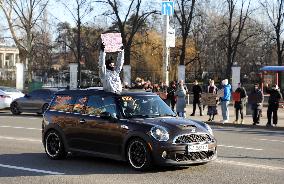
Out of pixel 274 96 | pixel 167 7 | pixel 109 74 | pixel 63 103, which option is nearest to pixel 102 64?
pixel 109 74

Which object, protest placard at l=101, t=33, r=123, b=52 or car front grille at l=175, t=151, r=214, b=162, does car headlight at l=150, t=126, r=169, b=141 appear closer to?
car front grille at l=175, t=151, r=214, b=162

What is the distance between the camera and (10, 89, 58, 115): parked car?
92.6ft

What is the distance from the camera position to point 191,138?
403 inches

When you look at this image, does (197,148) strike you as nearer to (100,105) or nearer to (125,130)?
(125,130)

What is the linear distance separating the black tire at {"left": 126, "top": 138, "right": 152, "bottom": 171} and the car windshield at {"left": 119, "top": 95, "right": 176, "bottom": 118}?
0.69 meters

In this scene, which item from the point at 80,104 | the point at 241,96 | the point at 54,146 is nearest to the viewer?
the point at 80,104

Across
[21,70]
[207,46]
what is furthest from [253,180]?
[207,46]

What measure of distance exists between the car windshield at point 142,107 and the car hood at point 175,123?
0.30 metres

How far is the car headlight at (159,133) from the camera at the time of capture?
1011 cm

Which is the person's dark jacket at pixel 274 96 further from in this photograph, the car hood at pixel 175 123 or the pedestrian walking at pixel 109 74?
the car hood at pixel 175 123

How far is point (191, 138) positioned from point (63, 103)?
3.49 m

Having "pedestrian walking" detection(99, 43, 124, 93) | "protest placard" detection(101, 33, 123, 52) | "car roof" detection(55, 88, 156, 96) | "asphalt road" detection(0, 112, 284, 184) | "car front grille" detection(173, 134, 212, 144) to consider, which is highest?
"protest placard" detection(101, 33, 123, 52)

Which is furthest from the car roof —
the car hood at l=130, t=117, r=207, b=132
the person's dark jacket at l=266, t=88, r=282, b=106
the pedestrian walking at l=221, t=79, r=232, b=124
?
the pedestrian walking at l=221, t=79, r=232, b=124

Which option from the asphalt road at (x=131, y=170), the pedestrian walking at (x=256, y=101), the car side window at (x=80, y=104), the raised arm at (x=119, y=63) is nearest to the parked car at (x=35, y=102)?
the pedestrian walking at (x=256, y=101)
